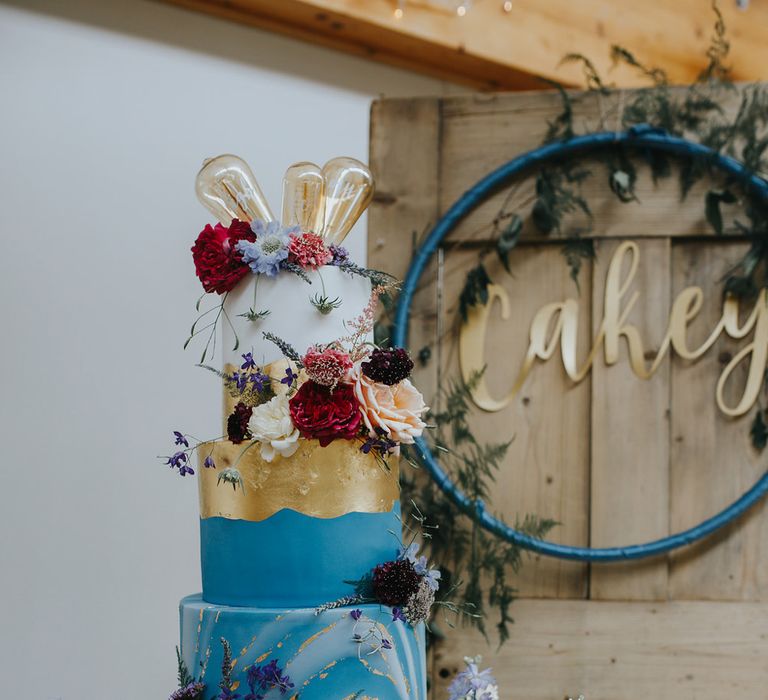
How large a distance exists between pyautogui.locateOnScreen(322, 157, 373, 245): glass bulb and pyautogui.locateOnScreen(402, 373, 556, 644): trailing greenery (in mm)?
557

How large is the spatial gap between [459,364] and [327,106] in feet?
3.23

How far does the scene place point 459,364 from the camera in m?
2.06

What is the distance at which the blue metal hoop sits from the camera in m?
1.94

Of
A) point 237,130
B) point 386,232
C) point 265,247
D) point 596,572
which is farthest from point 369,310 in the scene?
point 237,130

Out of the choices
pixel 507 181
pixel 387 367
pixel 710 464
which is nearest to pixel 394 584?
pixel 387 367

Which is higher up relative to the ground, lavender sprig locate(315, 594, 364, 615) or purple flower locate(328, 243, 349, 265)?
purple flower locate(328, 243, 349, 265)

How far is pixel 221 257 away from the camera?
4.83ft

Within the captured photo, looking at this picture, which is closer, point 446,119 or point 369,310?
point 369,310

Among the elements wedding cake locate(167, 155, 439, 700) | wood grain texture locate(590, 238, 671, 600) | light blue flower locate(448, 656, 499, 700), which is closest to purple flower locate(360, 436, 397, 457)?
wedding cake locate(167, 155, 439, 700)

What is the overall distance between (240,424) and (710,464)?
0.97 metres

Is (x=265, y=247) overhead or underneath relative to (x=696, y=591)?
overhead

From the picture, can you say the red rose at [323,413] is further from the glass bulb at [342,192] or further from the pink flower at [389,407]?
the glass bulb at [342,192]

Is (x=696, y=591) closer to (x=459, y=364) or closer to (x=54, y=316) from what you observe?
(x=459, y=364)

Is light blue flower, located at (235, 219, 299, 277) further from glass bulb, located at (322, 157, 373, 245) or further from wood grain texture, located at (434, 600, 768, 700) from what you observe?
wood grain texture, located at (434, 600, 768, 700)
